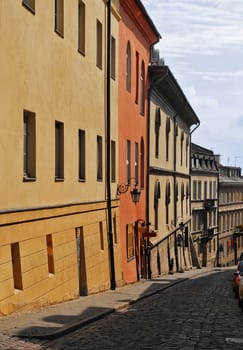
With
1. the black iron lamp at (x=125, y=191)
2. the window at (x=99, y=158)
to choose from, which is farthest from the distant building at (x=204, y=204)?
the window at (x=99, y=158)

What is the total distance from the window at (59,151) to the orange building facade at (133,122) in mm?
8655

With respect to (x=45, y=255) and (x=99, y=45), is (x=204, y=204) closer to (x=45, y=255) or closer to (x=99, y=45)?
(x=99, y=45)

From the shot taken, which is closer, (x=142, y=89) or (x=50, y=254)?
(x=50, y=254)

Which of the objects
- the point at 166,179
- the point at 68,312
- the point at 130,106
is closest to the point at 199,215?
the point at 166,179

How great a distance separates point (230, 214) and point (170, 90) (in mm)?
45180

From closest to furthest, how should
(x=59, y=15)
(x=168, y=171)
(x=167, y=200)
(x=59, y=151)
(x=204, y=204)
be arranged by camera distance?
(x=59, y=15) < (x=59, y=151) < (x=167, y=200) < (x=168, y=171) < (x=204, y=204)

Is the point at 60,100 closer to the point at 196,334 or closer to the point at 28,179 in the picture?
the point at 28,179

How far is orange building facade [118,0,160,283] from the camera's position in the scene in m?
27.7

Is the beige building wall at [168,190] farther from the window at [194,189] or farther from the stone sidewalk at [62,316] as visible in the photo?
the stone sidewalk at [62,316]

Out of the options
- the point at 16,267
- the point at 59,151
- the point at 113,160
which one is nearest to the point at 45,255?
the point at 16,267

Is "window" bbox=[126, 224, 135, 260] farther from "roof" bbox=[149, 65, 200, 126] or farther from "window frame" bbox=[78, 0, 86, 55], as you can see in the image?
"window frame" bbox=[78, 0, 86, 55]

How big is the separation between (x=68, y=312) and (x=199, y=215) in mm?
49811

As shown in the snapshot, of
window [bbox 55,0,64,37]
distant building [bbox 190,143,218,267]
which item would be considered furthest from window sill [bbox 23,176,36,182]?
distant building [bbox 190,143,218,267]

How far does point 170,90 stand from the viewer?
3916 cm
